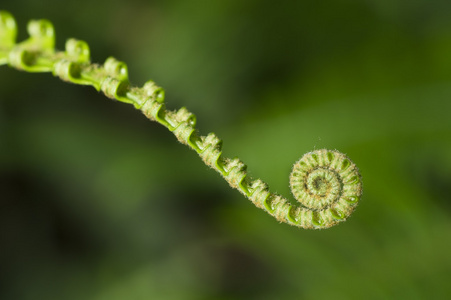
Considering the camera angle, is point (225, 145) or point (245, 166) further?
point (225, 145)

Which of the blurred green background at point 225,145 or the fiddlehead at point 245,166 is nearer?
the fiddlehead at point 245,166

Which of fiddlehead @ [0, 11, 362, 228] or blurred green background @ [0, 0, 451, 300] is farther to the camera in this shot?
blurred green background @ [0, 0, 451, 300]

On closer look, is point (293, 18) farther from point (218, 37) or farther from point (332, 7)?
point (218, 37)

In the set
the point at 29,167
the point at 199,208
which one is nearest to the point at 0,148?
the point at 29,167

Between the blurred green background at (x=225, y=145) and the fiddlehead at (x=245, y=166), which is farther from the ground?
the blurred green background at (x=225, y=145)
